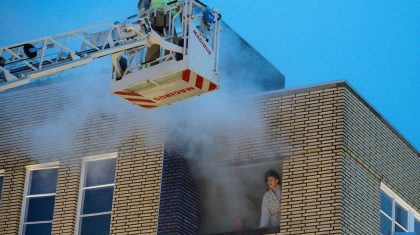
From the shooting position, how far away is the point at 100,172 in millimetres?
24625

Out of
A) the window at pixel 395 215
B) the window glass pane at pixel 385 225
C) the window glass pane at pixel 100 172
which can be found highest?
the window glass pane at pixel 100 172

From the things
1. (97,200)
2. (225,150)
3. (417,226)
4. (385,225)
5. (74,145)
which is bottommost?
(385,225)

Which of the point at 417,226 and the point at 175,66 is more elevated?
the point at 175,66

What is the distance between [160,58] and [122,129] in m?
4.08

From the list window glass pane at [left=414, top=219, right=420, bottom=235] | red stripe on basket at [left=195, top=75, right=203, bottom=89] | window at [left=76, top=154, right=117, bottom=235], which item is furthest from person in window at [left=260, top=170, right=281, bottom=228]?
window glass pane at [left=414, top=219, right=420, bottom=235]

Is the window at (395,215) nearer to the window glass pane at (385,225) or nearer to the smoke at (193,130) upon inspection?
the window glass pane at (385,225)

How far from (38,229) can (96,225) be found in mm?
1422

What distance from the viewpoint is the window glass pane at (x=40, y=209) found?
81.4 feet

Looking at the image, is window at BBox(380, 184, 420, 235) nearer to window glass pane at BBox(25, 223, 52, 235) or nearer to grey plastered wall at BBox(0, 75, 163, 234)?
grey plastered wall at BBox(0, 75, 163, 234)

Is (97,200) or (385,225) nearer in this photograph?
(385,225)

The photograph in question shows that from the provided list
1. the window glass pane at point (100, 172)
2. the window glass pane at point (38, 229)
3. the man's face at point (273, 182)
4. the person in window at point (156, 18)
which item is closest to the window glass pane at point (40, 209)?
the window glass pane at point (38, 229)

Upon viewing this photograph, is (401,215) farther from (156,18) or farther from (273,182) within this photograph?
(156,18)

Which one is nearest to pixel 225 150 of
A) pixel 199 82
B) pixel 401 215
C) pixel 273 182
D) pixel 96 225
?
pixel 273 182

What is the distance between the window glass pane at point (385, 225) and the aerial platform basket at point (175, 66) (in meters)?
4.95
